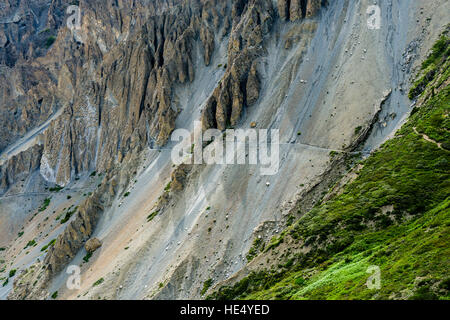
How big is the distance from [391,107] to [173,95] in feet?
144

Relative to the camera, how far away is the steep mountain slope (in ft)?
134

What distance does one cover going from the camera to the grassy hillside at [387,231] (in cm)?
1692

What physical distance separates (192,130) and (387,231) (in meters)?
44.5

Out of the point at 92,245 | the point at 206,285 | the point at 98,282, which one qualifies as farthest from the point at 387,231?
the point at 92,245

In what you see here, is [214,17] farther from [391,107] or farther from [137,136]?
[391,107]

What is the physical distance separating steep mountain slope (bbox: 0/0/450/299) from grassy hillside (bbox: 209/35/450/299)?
498 cm

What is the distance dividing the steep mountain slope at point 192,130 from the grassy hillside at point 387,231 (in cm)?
498

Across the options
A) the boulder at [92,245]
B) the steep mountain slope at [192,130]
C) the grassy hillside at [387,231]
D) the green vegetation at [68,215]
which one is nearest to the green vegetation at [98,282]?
the steep mountain slope at [192,130]

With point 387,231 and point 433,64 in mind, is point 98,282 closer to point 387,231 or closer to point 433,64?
point 387,231

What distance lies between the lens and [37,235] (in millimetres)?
77000

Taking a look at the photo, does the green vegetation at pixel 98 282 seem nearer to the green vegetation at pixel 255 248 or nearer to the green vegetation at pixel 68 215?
the green vegetation at pixel 255 248

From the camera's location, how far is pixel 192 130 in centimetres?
6481

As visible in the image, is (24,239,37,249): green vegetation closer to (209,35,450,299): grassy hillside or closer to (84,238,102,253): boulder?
(84,238,102,253): boulder

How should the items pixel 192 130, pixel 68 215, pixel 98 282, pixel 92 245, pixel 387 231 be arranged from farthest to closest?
1. pixel 68 215
2. pixel 192 130
3. pixel 92 245
4. pixel 98 282
5. pixel 387 231
